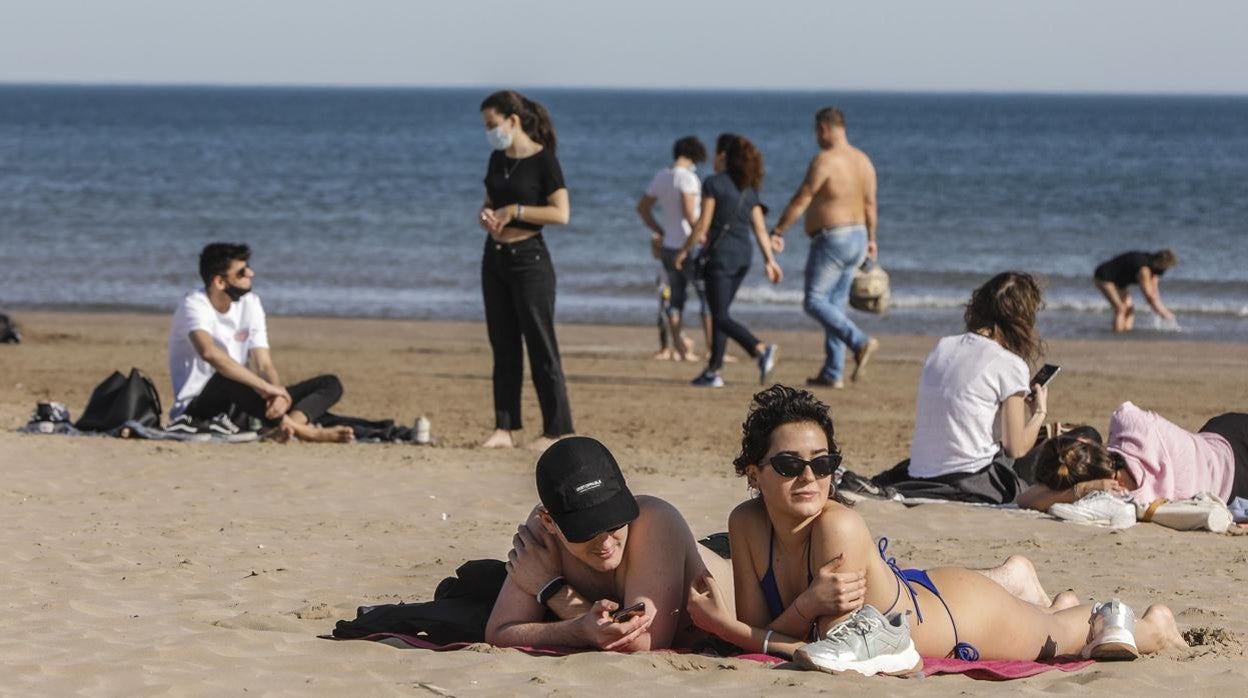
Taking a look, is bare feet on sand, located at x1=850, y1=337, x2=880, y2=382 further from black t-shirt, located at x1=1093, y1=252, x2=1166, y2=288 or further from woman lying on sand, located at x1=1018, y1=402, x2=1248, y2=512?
black t-shirt, located at x1=1093, y1=252, x2=1166, y2=288

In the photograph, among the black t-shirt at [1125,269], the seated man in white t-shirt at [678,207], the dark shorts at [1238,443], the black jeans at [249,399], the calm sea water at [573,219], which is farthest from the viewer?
the calm sea water at [573,219]

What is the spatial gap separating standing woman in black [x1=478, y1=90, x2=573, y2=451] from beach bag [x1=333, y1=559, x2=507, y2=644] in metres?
3.49

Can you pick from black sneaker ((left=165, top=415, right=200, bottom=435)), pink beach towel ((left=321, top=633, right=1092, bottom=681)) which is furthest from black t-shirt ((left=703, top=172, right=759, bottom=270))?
pink beach towel ((left=321, top=633, right=1092, bottom=681))

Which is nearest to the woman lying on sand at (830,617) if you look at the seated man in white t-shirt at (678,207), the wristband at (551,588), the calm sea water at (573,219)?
the wristband at (551,588)

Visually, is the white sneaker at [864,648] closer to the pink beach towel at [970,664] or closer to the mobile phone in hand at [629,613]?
the pink beach towel at [970,664]

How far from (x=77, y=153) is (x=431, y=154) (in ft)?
42.0

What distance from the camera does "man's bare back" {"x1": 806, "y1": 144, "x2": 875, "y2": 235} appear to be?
11.2 meters

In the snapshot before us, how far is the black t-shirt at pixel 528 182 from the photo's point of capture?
8531 mm

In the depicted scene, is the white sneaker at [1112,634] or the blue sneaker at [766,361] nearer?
the white sneaker at [1112,634]

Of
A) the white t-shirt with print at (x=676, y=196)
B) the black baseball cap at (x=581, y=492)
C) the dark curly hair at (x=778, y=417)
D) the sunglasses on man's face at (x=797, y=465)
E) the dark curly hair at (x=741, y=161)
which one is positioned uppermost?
the dark curly hair at (x=741, y=161)

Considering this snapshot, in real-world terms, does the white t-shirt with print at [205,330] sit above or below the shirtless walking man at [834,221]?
below

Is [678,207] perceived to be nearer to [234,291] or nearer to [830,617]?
[234,291]

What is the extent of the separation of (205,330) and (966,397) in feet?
13.2

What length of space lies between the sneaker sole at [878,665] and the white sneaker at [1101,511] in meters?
2.78
